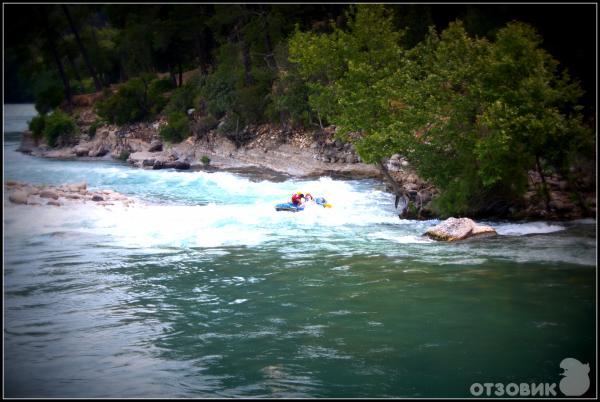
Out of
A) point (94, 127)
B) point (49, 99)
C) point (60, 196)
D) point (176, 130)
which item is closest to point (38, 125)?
point (94, 127)

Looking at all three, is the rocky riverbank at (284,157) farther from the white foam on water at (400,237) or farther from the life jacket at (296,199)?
the life jacket at (296,199)

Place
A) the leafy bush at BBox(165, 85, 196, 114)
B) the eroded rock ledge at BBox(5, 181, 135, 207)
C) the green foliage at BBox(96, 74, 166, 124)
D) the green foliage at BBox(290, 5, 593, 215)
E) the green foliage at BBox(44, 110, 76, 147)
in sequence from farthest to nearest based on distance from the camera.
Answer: the green foliage at BBox(44, 110, 76, 147) < the green foliage at BBox(96, 74, 166, 124) < the leafy bush at BBox(165, 85, 196, 114) < the eroded rock ledge at BBox(5, 181, 135, 207) < the green foliage at BBox(290, 5, 593, 215)

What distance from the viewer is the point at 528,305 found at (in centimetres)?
1459

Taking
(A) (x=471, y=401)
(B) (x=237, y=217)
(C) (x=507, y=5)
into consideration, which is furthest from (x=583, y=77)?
(A) (x=471, y=401)

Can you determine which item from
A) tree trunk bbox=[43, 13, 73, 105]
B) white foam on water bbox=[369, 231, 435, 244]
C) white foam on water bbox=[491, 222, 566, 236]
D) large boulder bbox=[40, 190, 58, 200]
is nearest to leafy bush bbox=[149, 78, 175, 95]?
tree trunk bbox=[43, 13, 73, 105]

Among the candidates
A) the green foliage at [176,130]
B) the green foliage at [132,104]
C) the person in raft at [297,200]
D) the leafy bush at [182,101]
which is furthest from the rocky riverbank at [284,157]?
the person in raft at [297,200]

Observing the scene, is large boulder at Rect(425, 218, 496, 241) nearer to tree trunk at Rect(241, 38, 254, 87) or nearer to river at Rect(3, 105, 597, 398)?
river at Rect(3, 105, 597, 398)

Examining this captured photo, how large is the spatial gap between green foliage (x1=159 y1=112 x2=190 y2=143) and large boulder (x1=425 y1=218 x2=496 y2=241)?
2939cm

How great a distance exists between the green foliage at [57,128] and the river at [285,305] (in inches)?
1094

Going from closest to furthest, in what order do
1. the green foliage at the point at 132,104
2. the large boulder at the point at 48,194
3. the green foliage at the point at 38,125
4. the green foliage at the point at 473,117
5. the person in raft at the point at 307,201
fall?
the green foliage at the point at 473,117 → the person in raft at the point at 307,201 → the large boulder at the point at 48,194 → the green foliage at the point at 132,104 → the green foliage at the point at 38,125

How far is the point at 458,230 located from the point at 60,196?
1706 centimetres

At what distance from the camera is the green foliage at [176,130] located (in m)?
47.0

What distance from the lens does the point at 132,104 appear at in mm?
51844

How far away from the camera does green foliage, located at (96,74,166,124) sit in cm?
5141
